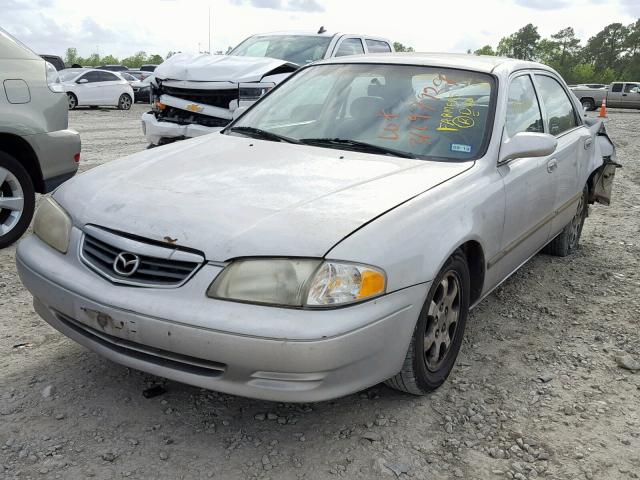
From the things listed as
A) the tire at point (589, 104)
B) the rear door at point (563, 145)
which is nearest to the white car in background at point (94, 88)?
the rear door at point (563, 145)

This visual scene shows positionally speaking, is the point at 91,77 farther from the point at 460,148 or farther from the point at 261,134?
the point at 460,148

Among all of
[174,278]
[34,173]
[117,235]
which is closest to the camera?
[174,278]

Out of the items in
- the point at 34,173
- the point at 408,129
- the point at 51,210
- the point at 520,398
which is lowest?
the point at 520,398

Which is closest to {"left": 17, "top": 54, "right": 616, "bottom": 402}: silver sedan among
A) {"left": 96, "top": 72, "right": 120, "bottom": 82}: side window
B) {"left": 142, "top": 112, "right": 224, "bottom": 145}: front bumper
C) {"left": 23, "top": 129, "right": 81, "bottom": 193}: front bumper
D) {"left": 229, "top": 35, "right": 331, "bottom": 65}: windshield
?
{"left": 23, "top": 129, "right": 81, "bottom": 193}: front bumper

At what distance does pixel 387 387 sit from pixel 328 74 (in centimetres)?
207

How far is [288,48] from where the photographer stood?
848cm

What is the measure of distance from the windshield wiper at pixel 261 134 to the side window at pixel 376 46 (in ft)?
19.4

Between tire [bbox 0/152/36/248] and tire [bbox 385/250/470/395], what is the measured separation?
3258 mm

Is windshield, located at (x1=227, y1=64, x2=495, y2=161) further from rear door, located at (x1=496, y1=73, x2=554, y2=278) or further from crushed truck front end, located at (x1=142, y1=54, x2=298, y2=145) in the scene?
crushed truck front end, located at (x1=142, y1=54, x2=298, y2=145)

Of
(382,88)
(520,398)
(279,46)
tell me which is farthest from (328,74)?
(279,46)

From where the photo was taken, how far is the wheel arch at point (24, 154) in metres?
4.71

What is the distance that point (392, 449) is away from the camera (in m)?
2.54

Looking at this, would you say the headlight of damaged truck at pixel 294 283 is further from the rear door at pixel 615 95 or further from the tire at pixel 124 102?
the rear door at pixel 615 95

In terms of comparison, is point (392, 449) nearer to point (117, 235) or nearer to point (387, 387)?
point (387, 387)
